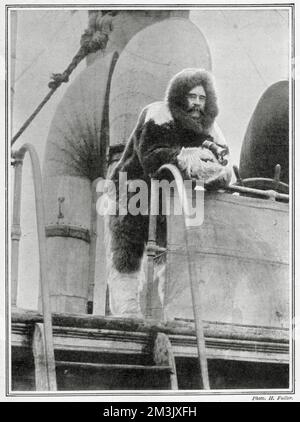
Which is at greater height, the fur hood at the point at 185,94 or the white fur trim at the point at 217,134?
the fur hood at the point at 185,94

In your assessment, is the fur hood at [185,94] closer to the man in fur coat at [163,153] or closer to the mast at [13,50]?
the man in fur coat at [163,153]

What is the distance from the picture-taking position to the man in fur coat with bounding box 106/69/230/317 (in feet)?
16.9

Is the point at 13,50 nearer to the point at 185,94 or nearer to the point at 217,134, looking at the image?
the point at 185,94

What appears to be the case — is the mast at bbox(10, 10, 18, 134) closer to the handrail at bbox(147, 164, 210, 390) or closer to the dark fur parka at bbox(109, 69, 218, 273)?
the dark fur parka at bbox(109, 69, 218, 273)

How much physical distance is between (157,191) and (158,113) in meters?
0.43

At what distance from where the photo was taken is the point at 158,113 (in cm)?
518

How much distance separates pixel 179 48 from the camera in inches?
205

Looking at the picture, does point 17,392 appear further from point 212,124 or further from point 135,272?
point 212,124

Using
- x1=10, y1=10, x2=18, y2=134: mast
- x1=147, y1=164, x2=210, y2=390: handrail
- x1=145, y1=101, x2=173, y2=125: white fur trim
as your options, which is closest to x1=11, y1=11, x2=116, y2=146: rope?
x1=10, y1=10, x2=18, y2=134: mast

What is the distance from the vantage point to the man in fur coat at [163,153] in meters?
5.16

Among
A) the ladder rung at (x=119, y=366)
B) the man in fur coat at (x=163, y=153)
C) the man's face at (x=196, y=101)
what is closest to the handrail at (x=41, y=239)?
the ladder rung at (x=119, y=366)

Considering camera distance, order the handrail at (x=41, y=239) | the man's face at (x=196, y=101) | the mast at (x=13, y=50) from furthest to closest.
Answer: the man's face at (x=196, y=101) → the mast at (x=13, y=50) → the handrail at (x=41, y=239)
